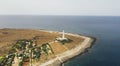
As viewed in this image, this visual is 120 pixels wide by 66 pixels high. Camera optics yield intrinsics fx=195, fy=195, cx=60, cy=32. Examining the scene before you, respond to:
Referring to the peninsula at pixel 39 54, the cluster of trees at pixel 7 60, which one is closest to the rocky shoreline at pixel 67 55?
the peninsula at pixel 39 54

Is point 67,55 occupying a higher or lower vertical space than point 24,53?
lower

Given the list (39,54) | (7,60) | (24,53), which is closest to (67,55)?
(39,54)

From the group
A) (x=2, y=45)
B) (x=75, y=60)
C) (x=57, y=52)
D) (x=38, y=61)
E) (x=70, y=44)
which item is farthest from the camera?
(x=70, y=44)

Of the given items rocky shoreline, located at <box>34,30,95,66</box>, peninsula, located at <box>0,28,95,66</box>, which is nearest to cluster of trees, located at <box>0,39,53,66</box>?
peninsula, located at <box>0,28,95,66</box>

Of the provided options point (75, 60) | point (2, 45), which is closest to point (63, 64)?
point (75, 60)

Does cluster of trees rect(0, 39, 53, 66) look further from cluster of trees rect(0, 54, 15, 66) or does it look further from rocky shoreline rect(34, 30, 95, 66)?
rocky shoreline rect(34, 30, 95, 66)

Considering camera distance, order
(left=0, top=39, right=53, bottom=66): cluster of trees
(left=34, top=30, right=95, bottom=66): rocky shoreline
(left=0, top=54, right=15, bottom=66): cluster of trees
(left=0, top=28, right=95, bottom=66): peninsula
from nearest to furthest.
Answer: (left=0, top=54, right=15, bottom=66): cluster of trees < (left=0, top=39, right=53, bottom=66): cluster of trees < (left=0, top=28, right=95, bottom=66): peninsula < (left=34, top=30, right=95, bottom=66): rocky shoreline

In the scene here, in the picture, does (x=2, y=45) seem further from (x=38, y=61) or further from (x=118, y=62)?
(x=118, y=62)

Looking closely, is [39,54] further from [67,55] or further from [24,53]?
[67,55]

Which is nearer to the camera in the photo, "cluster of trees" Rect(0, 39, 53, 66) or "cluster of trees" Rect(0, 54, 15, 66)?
"cluster of trees" Rect(0, 54, 15, 66)

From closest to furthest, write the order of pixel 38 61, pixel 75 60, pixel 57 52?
pixel 38 61 < pixel 75 60 < pixel 57 52

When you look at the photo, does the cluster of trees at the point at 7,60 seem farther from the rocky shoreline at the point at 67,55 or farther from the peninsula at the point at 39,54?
the rocky shoreline at the point at 67,55
